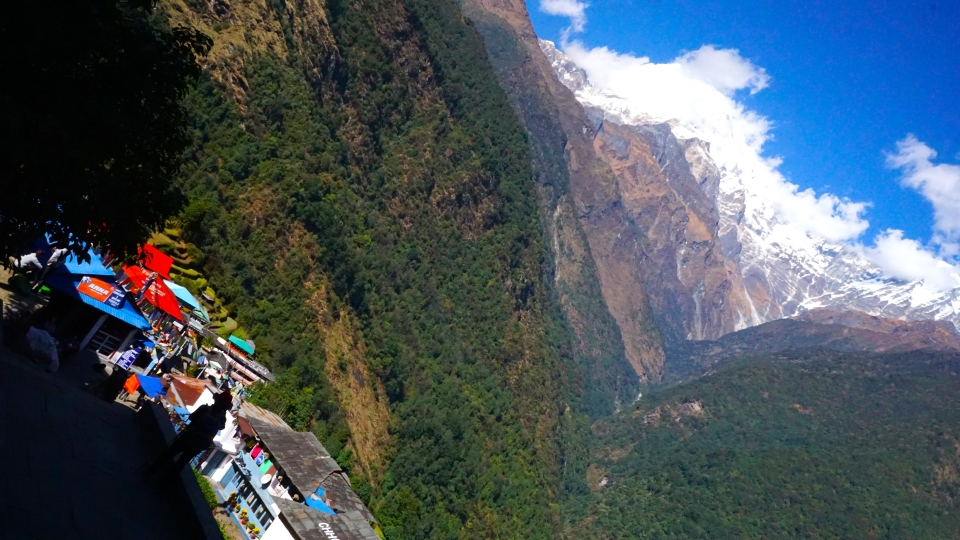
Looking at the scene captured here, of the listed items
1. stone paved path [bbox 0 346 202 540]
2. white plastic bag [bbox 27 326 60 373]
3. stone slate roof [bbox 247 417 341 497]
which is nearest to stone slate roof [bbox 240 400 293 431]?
stone slate roof [bbox 247 417 341 497]

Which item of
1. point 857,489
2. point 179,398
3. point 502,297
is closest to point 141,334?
point 179,398

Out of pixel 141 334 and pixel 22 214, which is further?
pixel 141 334

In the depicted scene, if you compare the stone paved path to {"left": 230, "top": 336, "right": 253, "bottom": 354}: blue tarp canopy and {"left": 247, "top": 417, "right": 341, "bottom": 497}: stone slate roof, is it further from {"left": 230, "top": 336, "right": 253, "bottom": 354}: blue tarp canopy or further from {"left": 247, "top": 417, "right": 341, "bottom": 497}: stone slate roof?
{"left": 230, "top": 336, "right": 253, "bottom": 354}: blue tarp canopy

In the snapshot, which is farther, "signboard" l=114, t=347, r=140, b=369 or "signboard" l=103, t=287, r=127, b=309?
"signboard" l=114, t=347, r=140, b=369

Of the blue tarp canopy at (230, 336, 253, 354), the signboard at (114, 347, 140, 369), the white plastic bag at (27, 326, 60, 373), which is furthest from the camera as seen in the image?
the blue tarp canopy at (230, 336, 253, 354)

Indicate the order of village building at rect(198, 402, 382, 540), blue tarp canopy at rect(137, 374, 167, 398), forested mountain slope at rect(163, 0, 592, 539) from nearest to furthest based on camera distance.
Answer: blue tarp canopy at rect(137, 374, 167, 398) → village building at rect(198, 402, 382, 540) → forested mountain slope at rect(163, 0, 592, 539)

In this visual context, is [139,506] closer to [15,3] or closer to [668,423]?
[15,3]

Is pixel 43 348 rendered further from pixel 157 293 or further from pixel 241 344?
pixel 241 344
